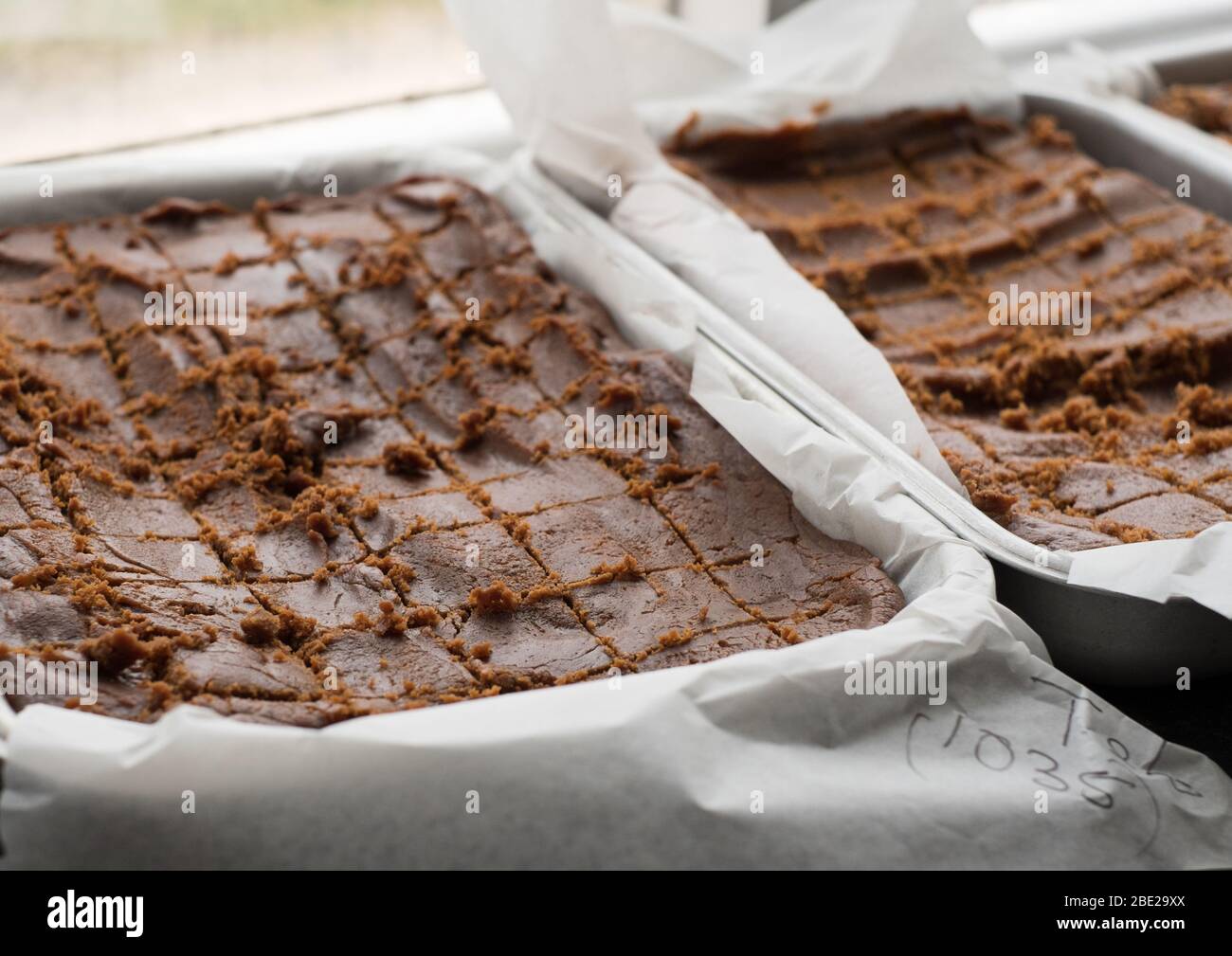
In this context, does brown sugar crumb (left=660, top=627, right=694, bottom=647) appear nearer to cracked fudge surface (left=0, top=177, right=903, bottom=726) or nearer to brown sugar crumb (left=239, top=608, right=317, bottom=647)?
cracked fudge surface (left=0, top=177, right=903, bottom=726)

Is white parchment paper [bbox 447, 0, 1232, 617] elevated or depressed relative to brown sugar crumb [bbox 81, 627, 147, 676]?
elevated

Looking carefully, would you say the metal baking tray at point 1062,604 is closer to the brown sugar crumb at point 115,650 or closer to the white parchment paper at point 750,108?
the white parchment paper at point 750,108

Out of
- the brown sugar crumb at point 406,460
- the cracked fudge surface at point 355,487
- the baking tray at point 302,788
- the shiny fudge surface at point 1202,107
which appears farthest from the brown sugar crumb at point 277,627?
the shiny fudge surface at point 1202,107

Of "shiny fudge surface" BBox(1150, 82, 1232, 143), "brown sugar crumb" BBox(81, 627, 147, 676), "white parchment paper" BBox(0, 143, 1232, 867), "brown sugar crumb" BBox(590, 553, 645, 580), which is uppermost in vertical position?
"shiny fudge surface" BBox(1150, 82, 1232, 143)

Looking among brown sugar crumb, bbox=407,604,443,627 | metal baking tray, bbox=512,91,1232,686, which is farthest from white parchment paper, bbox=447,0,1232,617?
brown sugar crumb, bbox=407,604,443,627

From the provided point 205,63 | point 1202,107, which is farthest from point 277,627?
point 1202,107
